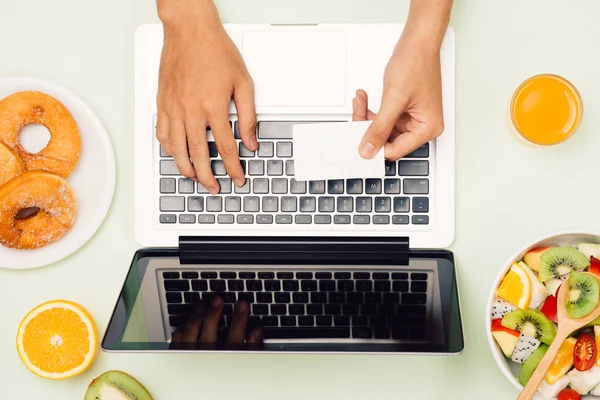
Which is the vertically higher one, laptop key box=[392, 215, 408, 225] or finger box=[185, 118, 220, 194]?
finger box=[185, 118, 220, 194]

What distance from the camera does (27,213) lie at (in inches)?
31.8

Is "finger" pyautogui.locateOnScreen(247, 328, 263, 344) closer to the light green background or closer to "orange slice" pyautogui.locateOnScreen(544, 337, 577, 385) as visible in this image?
the light green background

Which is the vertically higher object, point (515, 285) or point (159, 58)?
point (159, 58)

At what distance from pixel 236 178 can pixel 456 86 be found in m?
0.33

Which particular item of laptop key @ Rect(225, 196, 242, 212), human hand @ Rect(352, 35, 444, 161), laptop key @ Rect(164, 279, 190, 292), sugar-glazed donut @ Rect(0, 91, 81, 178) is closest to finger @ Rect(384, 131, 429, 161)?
human hand @ Rect(352, 35, 444, 161)

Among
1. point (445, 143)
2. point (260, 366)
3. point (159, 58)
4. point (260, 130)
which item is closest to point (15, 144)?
point (159, 58)

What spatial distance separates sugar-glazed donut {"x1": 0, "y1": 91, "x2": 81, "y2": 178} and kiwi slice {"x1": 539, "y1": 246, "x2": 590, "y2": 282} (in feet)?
2.10

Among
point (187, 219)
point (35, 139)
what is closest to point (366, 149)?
point (187, 219)

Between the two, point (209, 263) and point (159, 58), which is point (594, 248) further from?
point (159, 58)

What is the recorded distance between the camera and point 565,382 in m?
0.73

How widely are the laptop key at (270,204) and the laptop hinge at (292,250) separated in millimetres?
38

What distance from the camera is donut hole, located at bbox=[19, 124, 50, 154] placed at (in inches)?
31.9

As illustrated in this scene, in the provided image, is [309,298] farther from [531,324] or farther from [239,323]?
[531,324]

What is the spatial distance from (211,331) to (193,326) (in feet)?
0.08
